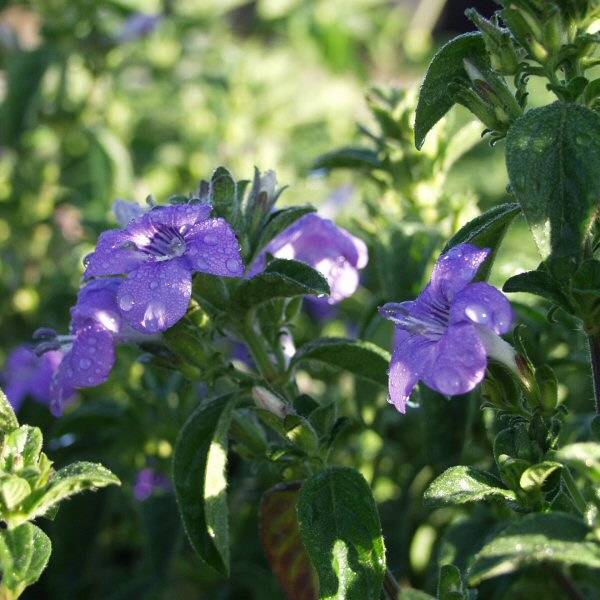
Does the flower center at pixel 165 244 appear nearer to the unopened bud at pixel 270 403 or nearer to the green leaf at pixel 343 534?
the unopened bud at pixel 270 403

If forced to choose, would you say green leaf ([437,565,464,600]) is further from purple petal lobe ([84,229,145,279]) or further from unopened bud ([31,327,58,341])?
unopened bud ([31,327,58,341])

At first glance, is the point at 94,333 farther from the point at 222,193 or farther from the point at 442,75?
the point at 442,75

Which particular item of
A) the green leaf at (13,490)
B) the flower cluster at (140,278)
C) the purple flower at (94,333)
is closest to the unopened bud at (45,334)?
the flower cluster at (140,278)

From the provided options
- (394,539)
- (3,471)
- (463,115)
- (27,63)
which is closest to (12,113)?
(27,63)

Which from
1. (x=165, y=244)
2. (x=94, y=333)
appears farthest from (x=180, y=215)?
(x=94, y=333)

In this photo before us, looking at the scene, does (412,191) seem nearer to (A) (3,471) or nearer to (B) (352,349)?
(B) (352,349)

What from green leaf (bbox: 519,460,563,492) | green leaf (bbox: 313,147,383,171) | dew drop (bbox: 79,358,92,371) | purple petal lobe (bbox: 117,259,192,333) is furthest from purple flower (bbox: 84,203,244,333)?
green leaf (bbox: 313,147,383,171)

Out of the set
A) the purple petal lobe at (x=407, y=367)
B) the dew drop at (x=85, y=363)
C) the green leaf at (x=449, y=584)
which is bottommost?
the green leaf at (x=449, y=584)
